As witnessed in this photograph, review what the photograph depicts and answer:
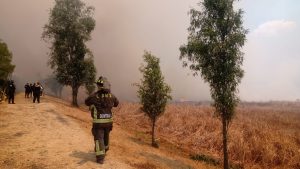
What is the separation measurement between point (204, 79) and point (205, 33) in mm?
3507

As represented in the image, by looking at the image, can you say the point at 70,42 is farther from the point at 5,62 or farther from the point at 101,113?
the point at 101,113

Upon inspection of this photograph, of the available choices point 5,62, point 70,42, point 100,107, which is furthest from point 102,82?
point 5,62

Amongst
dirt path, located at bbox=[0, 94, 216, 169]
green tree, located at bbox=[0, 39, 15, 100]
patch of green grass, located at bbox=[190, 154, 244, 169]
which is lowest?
patch of green grass, located at bbox=[190, 154, 244, 169]

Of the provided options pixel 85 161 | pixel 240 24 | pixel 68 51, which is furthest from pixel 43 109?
pixel 68 51

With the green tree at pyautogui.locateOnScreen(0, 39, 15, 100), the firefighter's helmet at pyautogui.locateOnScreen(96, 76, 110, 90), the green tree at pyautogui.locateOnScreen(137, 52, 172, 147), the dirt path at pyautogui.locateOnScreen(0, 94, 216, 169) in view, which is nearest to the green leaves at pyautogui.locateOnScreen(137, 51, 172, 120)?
the green tree at pyautogui.locateOnScreen(137, 52, 172, 147)

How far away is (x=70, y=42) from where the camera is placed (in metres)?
51.7

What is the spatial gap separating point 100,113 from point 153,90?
60.7 feet

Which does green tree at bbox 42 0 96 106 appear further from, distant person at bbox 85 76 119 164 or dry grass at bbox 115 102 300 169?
distant person at bbox 85 76 119 164

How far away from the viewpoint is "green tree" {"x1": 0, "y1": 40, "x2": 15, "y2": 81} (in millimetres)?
69500

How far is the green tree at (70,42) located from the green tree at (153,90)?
21.9 m

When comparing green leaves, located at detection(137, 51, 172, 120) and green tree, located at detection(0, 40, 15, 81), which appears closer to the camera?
green leaves, located at detection(137, 51, 172, 120)

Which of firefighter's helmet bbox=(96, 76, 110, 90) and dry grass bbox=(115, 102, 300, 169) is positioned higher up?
firefighter's helmet bbox=(96, 76, 110, 90)

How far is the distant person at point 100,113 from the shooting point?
13.3 metres

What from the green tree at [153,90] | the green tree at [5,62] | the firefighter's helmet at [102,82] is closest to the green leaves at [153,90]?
the green tree at [153,90]
